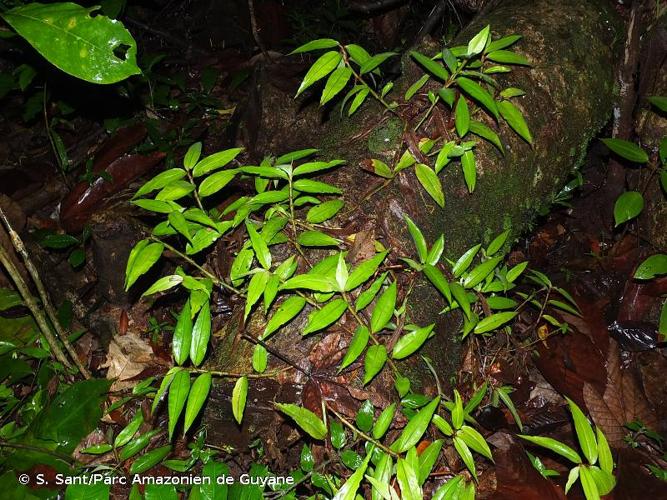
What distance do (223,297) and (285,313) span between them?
70 centimetres

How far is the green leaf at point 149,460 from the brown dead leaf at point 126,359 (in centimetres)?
56

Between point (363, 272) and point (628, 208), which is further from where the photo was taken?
point (628, 208)

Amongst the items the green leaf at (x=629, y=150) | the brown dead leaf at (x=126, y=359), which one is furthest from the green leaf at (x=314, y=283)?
the green leaf at (x=629, y=150)

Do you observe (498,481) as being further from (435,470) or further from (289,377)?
(289,377)

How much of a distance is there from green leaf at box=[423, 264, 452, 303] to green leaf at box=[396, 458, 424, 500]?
57 centimetres

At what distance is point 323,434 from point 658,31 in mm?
2671

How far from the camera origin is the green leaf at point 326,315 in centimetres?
163

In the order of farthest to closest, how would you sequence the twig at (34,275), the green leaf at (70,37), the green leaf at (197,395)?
the twig at (34,275), the green leaf at (197,395), the green leaf at (70,37)

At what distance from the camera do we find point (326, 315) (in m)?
1.65

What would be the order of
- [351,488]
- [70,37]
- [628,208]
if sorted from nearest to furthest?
1. [70,37]
2. [351,488]
3. [628,208]

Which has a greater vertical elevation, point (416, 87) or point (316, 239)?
point (416, 87)

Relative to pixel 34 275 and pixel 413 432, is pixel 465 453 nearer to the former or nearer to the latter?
pixel 413 432

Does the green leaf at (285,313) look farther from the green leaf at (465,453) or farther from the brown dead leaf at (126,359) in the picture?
the brown dead leaf at (126,359)

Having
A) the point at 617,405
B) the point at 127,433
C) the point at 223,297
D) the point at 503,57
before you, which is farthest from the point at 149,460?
the point at 503,57
